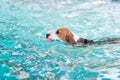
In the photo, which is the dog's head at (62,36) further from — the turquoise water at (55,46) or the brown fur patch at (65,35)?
the turquoise water at (55,46)

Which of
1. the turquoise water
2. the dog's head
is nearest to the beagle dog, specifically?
the dog's head

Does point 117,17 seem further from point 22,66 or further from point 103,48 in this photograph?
point 22,66

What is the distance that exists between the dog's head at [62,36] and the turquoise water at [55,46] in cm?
15

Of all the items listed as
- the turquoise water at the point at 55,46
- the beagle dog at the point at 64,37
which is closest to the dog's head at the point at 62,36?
the beagle dog at the point at 64,37

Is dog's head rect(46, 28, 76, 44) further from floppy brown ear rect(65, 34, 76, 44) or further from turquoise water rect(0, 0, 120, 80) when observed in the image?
turquoise water rect(0, 0, 120, 80)

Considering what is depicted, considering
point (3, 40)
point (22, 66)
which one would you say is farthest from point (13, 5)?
point (22, 66)

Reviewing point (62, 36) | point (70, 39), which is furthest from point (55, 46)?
point (70, 39)

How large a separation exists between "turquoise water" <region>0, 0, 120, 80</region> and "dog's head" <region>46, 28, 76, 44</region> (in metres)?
0.15

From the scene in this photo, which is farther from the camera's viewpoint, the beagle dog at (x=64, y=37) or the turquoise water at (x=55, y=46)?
the beagle dog at (x=64, y=37)

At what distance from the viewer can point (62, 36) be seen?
7102mm

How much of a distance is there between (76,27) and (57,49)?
271cm

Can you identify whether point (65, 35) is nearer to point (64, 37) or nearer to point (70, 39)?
point (64, 37)

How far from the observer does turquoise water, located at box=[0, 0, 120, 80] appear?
5.47m

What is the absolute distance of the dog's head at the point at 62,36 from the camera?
23.3 ft
